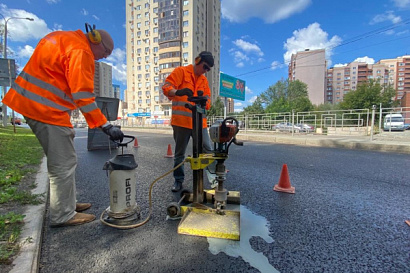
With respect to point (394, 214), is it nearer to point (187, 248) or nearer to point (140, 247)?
point (187, 248)

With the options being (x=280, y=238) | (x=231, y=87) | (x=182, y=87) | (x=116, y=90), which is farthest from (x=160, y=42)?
(x=116, y=90)

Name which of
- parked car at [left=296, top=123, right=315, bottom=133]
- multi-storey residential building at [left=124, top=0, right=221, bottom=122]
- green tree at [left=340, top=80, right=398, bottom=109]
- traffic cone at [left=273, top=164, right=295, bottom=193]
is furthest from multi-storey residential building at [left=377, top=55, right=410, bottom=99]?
traffic cone at [left=273, top=164, right=295, bottom=193]

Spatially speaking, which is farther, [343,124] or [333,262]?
[343,124]

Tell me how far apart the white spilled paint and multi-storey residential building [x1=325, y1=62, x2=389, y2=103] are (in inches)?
4393

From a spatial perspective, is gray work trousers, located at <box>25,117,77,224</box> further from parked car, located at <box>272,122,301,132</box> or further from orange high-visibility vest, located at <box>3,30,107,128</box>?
parked car, located at <box>272,122,301,132</box>

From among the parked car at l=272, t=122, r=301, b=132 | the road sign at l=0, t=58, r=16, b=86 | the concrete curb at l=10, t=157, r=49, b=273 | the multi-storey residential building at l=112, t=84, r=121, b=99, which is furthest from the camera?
the multi-storey residential building at l=112, t=84, r=121, b=99

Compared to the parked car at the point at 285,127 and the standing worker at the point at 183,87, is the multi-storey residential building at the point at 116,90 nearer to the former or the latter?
the parked car at the point at 285,127

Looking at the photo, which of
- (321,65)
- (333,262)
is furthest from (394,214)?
(321,65)

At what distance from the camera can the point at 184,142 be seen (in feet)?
9.47

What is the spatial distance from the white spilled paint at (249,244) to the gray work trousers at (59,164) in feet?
4.47

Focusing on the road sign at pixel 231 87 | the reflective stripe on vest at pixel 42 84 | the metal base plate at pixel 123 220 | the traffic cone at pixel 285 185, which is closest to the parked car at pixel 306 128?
the road sign at pixel 231 87

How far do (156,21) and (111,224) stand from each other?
211 ft

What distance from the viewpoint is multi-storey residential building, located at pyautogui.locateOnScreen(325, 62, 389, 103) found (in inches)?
3881

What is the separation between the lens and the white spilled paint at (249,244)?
149 cm
